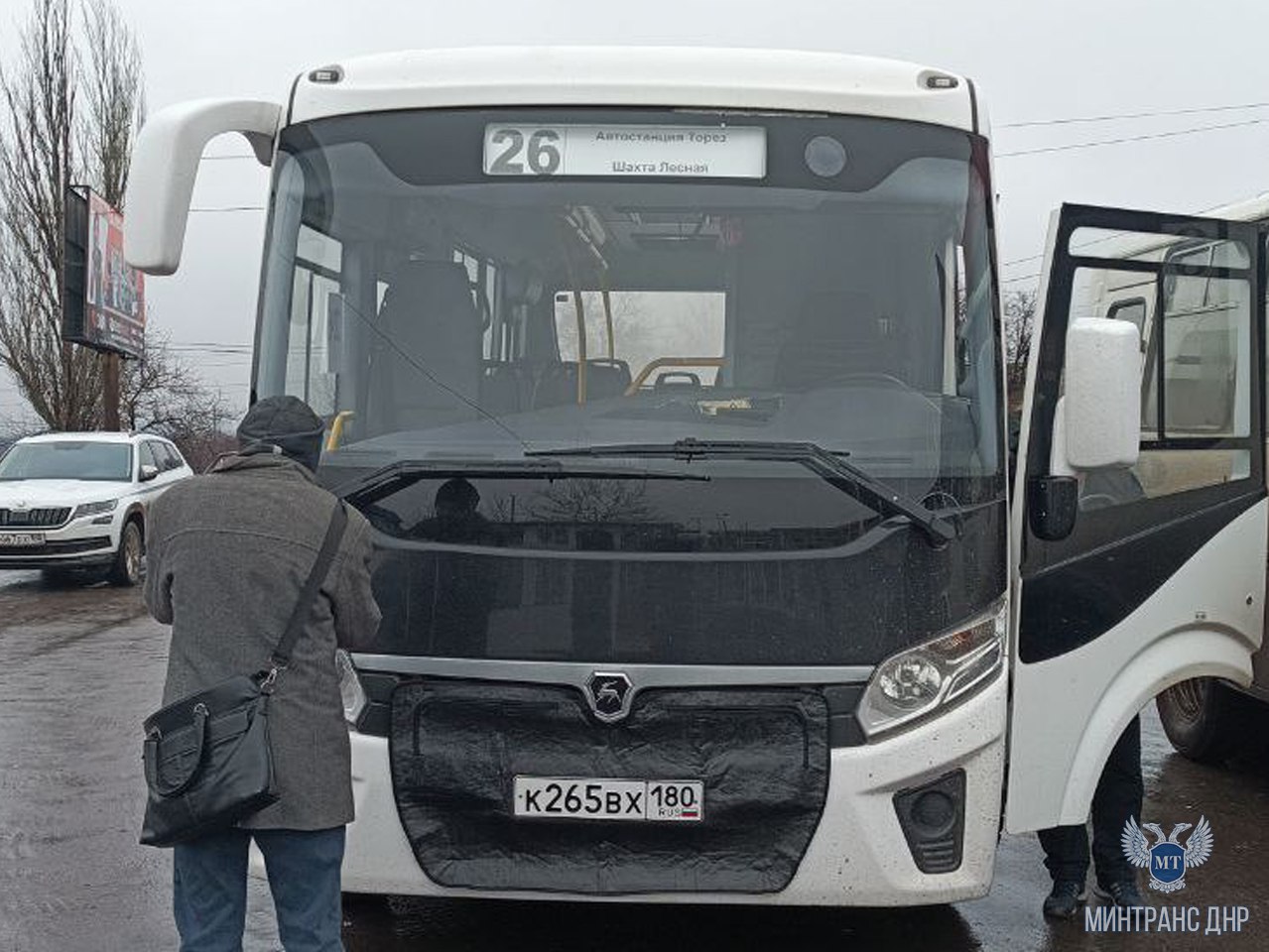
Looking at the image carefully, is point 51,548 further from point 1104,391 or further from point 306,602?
point 1104,391

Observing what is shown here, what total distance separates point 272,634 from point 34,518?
1417 centimetres

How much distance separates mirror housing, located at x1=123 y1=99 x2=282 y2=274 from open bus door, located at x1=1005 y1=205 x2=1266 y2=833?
2614mm

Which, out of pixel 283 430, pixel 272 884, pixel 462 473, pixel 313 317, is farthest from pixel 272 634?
pixel 313 317

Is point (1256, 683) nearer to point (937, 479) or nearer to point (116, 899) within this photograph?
point (937, 479)

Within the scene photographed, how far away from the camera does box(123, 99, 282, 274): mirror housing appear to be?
4398 millimetres

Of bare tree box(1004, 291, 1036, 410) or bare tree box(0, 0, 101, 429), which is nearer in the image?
bare tree box(1004, 291, 1036, 410)

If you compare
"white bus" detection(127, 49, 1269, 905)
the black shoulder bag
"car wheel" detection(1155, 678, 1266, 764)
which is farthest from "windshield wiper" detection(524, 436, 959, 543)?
"car wheel" detection(1155, 678, 1266, 764)

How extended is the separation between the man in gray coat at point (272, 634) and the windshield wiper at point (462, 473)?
1.65ft

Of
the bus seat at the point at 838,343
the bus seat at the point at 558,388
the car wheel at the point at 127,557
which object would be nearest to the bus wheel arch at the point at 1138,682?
the bus seat at the point at 838,343

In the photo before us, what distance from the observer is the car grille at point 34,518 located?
645 inches

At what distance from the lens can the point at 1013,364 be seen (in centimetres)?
493

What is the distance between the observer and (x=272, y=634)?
11.4ft

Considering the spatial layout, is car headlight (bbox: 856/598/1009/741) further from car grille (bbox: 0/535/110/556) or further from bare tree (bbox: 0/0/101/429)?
bare tree (bbox: 0/0/101/429)

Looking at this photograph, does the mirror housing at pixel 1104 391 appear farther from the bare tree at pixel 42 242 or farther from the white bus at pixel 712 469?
the bare tree at pixel 42 242
